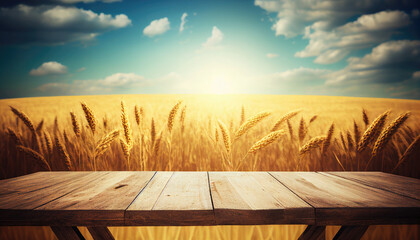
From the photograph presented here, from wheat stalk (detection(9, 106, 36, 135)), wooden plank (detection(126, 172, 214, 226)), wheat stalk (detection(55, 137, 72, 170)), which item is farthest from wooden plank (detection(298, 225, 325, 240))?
wheat stalk (detection(9, 106, 36, 135))

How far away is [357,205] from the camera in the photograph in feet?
2.79

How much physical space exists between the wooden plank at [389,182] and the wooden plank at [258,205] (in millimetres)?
463

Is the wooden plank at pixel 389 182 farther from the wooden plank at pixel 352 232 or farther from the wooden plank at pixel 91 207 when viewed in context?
the wooden plank at pixel 91 207

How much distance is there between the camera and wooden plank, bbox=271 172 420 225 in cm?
83

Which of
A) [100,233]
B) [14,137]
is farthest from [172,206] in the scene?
[14,137]

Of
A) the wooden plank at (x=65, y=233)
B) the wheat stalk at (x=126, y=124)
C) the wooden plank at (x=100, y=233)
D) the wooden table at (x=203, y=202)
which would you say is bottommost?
the wooden plank at (x=100, y=233)

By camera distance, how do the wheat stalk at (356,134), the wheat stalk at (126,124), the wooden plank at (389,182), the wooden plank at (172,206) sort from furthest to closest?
the wheat stalk at (356,134)
the wheat stalk at (126,124)
the wooden plank at (389,182)
the wooden plank at (172,206)

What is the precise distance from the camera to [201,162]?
1.79 m

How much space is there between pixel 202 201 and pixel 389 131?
54.6 inches

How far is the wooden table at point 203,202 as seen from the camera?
0.80 m

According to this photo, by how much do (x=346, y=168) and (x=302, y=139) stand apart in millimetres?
447

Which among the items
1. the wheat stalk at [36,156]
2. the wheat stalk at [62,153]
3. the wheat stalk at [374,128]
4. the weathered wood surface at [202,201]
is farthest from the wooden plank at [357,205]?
the wheat stalk at [36,156]

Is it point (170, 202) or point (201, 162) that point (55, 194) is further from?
point (201, 162)

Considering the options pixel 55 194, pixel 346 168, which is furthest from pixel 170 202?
pixel 346 168
